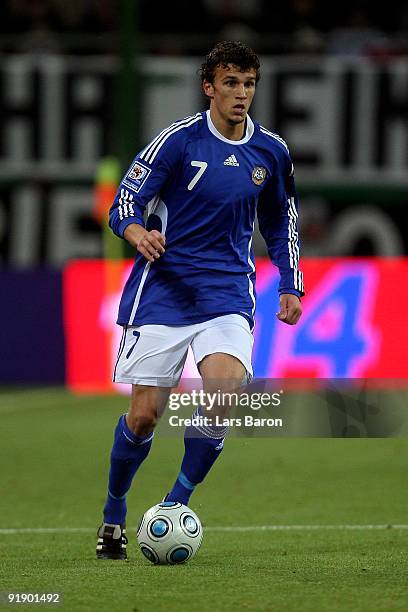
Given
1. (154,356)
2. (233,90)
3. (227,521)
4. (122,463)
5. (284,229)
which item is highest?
(233,90)

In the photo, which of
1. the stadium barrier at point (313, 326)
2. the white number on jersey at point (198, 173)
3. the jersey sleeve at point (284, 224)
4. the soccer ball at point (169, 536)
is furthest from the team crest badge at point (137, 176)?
the stadium barrier at point (313, 326)

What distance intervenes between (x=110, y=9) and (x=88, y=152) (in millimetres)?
2092

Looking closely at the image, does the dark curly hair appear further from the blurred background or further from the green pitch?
the blurred background

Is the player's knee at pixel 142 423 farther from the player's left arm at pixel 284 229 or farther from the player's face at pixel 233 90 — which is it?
the player's face at pixel 233 90

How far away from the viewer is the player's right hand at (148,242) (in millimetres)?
5664

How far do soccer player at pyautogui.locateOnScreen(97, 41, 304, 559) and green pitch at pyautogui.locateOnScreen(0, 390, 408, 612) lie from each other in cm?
53

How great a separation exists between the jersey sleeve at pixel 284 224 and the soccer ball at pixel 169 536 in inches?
42.2

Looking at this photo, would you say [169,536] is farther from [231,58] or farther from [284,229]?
[231,58]

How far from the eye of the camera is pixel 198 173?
5898 millimetres

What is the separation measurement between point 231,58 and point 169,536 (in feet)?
6.32

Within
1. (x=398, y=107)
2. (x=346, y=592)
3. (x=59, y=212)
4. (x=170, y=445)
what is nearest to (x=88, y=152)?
(x=59, y=212)

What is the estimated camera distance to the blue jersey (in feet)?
19.3

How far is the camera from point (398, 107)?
1772 centimetres

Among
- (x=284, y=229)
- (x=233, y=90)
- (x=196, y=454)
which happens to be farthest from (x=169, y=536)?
(x=233, y=90)
